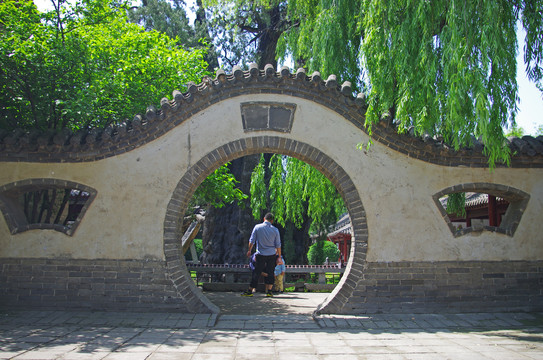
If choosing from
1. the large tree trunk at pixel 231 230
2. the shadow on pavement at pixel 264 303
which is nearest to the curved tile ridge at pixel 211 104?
the shadow on pavement at pixel 264 303

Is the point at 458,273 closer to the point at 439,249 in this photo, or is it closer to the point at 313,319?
the point at 439,249

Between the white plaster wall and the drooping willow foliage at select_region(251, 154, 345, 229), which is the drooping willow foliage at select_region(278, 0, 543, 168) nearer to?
the white plaster wall

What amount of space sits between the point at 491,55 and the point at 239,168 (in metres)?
10.4

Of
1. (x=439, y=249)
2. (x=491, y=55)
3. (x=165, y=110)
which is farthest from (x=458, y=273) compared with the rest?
(x=165, y=110)

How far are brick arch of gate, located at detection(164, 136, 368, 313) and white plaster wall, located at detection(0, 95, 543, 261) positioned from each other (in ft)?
0.33

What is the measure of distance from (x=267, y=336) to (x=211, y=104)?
11.4 feet

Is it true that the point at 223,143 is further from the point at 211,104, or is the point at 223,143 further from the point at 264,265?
the point at 264,265

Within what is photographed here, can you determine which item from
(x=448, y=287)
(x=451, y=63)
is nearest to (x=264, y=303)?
(x=448, y=287)

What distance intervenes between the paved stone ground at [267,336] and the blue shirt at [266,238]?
1855mm

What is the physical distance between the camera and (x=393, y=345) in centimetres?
486

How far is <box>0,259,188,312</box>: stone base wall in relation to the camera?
650cm

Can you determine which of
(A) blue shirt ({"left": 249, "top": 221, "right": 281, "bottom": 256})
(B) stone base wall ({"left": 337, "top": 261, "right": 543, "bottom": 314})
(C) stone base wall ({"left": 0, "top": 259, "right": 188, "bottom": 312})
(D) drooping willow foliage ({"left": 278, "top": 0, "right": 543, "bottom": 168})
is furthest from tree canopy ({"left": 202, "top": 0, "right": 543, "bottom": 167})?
(C) stone base wall ({"left": 0, "top": 259, "right": 188, "bottom": 312})

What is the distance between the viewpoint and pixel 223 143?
6816 mm

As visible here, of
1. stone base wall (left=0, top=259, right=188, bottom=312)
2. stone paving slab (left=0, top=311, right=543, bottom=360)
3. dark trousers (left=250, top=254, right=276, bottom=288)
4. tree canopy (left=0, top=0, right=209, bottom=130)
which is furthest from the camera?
dark trousers (left=250, top=254, right=276, bottom=288)
